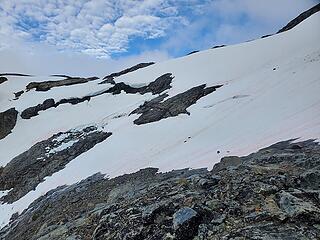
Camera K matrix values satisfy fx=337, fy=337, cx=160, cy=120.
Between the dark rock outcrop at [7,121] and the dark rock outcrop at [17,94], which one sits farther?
the dark rock outcrop at [17,94]

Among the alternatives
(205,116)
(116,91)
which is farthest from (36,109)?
(205,116)

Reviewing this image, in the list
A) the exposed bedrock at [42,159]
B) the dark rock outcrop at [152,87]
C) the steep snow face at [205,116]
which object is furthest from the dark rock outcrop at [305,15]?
the exposed bedrock at [42,159]

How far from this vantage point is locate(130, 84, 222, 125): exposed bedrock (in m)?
25.2

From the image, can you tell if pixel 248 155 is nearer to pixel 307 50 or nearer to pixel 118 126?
pixel 118 126

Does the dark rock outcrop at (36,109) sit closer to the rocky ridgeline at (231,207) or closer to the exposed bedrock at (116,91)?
the exposed bedrock at (116,91)

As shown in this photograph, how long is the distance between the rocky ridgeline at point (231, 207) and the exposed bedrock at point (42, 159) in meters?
10.9

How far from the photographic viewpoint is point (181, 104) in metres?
26.1

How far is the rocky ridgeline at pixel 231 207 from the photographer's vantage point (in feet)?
24.1

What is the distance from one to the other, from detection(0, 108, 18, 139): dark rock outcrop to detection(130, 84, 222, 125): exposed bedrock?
51.3ft

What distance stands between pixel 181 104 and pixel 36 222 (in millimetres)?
14487

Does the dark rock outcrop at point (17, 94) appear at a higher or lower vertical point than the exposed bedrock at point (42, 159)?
higher

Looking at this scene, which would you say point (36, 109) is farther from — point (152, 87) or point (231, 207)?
point (231, 207)

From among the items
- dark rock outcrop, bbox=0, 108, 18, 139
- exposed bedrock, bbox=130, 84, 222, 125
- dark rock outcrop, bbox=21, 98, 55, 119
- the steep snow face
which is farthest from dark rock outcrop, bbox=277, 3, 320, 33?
dark rock outcrop, bbox=0, 108, 18, 139

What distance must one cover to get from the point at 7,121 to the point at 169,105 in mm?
20625
